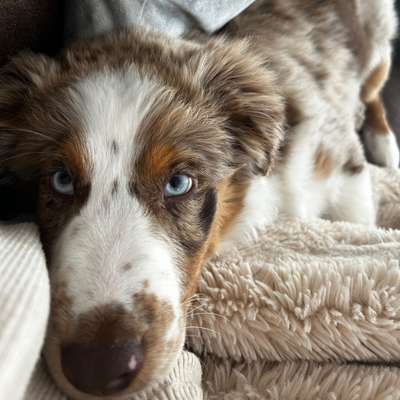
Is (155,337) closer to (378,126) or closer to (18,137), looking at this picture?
(18,137)

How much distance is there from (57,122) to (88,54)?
0.26 m

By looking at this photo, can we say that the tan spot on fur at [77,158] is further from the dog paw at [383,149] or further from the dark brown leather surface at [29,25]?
the dog paw at [383,149]

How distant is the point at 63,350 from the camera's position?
42.7 inches

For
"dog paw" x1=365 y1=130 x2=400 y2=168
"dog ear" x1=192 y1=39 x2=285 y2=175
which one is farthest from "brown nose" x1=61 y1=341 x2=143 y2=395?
"dog paw" x1=365 y1=130 x2=400 y2=168

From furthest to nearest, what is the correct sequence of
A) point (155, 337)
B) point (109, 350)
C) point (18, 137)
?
point (18, 137), point (155, 337), point (109, 350)

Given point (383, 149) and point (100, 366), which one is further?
point (383, 149)

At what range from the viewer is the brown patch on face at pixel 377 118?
280 centimetres

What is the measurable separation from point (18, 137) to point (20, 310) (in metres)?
0.67

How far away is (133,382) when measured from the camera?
1080 millimetres

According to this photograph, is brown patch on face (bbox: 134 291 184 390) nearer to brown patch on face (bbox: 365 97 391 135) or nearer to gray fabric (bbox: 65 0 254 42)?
gray fabric (bbox: 65 0 254 42)

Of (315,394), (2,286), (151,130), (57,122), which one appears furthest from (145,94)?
(315,394)

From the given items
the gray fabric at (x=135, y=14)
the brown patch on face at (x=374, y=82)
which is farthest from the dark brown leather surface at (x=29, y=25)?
the brown patch on face at (x=374, y=82)

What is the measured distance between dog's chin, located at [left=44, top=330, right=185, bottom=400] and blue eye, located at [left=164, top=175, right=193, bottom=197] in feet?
1.24

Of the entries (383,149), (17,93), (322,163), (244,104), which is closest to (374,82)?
(383,149)
